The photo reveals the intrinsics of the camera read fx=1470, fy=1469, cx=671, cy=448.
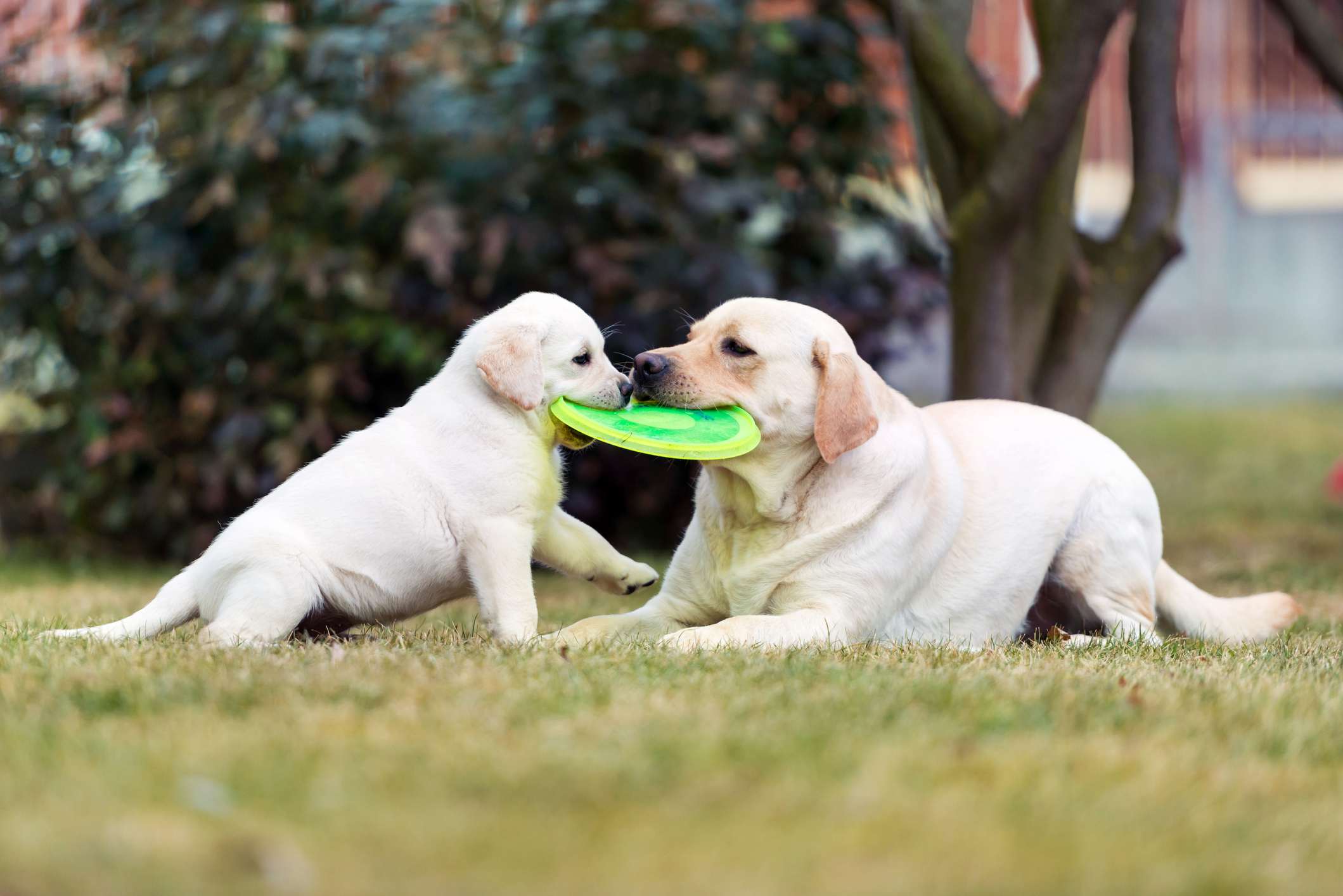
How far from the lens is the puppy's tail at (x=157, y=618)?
389 centimetres

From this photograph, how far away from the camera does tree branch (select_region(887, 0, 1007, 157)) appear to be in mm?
6039

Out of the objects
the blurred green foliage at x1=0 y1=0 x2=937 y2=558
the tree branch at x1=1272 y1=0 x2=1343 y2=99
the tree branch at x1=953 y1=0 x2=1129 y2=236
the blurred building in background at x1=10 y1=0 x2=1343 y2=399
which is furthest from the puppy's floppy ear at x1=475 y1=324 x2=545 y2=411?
the blurred building in background at x1=10 y1=0 x2=1343 y2=399

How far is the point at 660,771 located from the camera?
2.48 meters

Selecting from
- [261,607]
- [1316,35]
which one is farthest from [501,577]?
[1316,35]

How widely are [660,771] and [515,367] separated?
1749 mm

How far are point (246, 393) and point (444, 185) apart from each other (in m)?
1.38

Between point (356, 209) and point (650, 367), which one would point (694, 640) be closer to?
point (650, 367)

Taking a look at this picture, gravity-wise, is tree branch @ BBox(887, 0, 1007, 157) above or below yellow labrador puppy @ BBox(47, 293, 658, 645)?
above

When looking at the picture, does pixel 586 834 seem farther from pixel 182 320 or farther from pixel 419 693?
pixel 182 320

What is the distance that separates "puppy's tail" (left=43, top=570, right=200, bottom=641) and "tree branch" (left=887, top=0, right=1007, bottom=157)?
3717mm

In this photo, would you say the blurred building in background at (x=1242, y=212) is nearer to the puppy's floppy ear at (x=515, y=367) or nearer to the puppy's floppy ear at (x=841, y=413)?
the puppy's floppy ear at (x=841, y=413)

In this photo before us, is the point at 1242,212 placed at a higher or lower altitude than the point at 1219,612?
lower

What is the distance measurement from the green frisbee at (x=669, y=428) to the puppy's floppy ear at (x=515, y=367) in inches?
4.8

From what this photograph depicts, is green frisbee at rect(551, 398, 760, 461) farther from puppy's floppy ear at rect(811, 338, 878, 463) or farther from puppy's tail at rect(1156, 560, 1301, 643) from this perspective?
puppy's tail at rect(1156, 560, 1301, 643)
